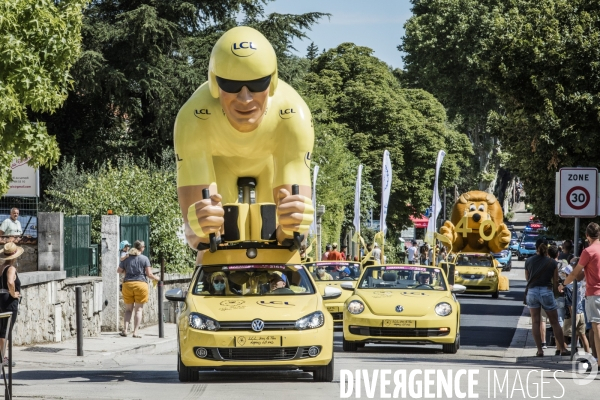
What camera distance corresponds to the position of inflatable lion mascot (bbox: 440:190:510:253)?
147 ft

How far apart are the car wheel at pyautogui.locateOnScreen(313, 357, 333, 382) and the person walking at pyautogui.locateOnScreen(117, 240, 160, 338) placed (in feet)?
28.1

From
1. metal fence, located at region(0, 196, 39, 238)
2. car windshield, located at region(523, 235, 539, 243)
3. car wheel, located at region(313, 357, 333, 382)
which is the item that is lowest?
car windshield, located at region(523, 235, 539, 243)

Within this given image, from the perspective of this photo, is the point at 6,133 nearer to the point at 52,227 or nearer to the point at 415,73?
the point at 52,227

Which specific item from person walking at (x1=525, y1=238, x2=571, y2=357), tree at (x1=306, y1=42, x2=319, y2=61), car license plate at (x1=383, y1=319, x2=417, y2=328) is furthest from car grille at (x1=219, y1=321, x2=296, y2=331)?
tree at (x1=306, y1=42, x2=319, y2=61)

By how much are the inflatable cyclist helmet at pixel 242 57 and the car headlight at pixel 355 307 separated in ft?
18.2

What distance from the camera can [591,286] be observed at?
15.0 metres

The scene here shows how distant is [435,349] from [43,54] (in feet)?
26.5

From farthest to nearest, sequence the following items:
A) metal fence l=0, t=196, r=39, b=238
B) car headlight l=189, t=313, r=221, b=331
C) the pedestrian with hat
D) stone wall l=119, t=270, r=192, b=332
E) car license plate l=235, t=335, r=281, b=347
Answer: stone wall l=119, t=270, r=192, b=332 < metal fence l=0, t=196, r=39, b=238 < the pedestrian with hat < car headlight l=189, t=313, r=221, b=331 < car license plate l=235, t=335, r=281, b=347

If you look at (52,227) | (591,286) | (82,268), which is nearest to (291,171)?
(591,286)

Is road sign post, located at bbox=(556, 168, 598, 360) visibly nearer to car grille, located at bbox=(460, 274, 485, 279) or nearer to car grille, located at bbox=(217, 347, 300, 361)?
car grille, located at bbox=(217, 347, 300, 361)

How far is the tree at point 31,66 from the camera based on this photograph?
58.2 ft

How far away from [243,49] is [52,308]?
306 inches

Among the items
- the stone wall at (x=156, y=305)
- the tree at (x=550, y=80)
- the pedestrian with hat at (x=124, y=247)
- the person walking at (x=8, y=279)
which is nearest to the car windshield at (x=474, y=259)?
the tree at (x=550, y=80)

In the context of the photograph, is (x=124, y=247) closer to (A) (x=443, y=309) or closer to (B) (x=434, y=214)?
(A) (x=443, y=309)
